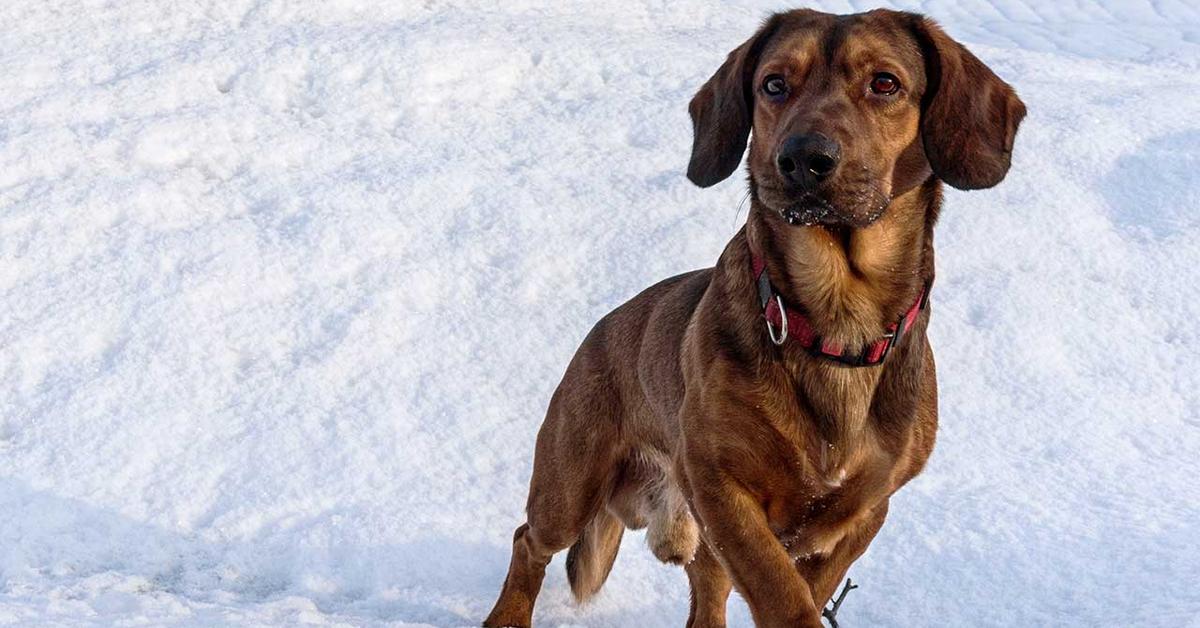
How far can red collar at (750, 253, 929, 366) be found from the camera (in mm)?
3252

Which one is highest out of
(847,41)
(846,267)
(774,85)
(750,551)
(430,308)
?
(847,41)

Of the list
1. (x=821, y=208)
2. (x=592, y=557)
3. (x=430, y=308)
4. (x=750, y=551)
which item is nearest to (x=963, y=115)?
(x=821, y=208)

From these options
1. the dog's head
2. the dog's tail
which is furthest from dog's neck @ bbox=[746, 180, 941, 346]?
the dog's tail

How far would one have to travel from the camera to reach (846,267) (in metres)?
3.32

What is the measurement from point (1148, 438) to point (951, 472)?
0.94 meters

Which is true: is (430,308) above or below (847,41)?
below

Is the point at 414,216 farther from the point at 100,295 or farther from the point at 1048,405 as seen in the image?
the point at 1048,405

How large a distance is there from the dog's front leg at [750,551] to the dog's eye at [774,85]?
3.25ft

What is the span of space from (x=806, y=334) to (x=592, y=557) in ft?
5.45

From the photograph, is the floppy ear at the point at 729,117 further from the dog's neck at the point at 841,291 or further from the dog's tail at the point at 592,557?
the dog's tail at the point at 592,557

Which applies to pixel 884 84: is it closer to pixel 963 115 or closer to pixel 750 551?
pixel 963 115

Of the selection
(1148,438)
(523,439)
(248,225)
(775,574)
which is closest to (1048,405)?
(1148,438)

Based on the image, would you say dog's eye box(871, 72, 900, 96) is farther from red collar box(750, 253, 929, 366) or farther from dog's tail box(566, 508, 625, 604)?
dog's tail box(566, 508, 625, 604)

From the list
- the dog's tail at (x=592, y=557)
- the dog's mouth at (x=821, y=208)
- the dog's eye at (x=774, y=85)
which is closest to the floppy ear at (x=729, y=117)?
the dog's eye at (x=774, y=85)
